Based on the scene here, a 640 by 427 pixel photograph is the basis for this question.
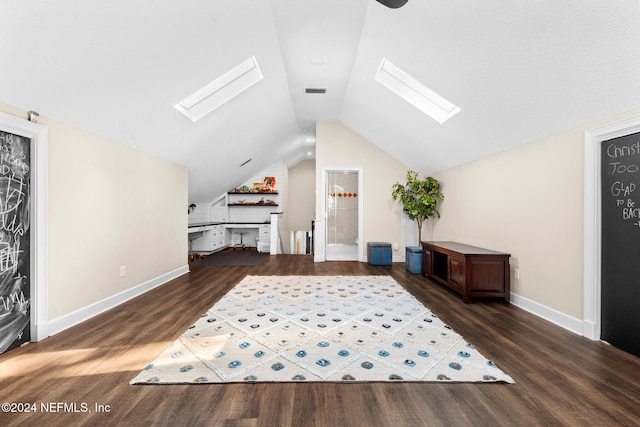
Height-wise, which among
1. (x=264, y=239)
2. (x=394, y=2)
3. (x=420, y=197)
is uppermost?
(x=394, y=2)

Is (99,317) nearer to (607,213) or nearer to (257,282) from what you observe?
(257,282)

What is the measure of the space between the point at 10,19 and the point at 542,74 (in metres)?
3.73

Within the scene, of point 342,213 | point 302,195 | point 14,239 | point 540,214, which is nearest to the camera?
point 14,239

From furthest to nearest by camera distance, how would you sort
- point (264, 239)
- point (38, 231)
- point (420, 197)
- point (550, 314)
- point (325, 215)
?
point (264, 239)
point (325, 215)
point (420, 197)
point (550, 314)
point (38, 231)

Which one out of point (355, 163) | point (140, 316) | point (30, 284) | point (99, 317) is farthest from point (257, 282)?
point (355, 163)

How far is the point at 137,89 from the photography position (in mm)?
2777

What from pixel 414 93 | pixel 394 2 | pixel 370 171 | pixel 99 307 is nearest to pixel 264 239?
pixel 370 171

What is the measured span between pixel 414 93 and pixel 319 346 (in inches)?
140

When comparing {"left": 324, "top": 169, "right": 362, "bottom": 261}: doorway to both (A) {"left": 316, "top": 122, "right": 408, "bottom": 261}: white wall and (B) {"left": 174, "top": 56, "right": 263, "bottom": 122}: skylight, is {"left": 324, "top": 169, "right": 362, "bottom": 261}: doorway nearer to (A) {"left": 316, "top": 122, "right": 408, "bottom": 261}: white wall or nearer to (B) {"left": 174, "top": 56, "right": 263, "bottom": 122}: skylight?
(A) {"left": 316, "top": 122, "right": 408, "bottom": 261}: white wall

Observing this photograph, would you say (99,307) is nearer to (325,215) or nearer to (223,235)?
(325,215)

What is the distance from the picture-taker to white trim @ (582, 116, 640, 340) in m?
2.44

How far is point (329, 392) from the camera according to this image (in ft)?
5.60

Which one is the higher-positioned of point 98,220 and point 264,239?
point 98,220

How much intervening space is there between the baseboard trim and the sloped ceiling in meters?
1.78
